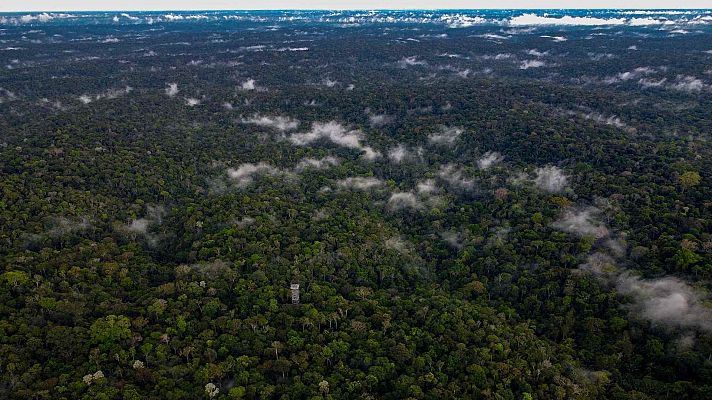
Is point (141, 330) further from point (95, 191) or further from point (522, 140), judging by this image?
point (522, 140)

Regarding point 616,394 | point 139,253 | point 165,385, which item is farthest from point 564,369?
point 139,253

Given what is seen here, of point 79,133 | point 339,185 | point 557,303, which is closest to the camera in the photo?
point 557,303

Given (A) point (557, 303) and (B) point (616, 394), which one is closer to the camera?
(B) point (616, 394)

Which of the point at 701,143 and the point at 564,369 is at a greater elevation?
the point at 701,143

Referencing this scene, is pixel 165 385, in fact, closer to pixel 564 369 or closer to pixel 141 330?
pixel 141 330

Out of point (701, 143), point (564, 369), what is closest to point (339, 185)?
point (564, 369)

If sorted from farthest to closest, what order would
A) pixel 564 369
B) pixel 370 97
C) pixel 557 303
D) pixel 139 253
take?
pixel 370 97
pixel 139 253
pixel 557 303
pixel 564 369
